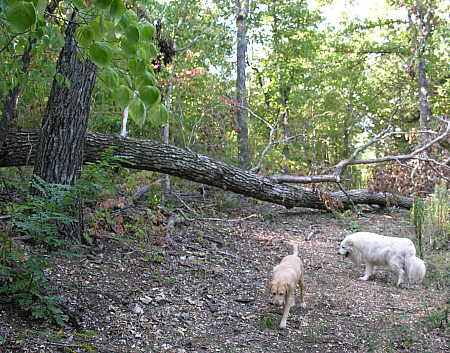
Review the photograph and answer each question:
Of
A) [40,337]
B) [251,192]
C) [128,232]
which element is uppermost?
[251,192]

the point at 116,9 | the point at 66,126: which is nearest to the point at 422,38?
the point at 66,126

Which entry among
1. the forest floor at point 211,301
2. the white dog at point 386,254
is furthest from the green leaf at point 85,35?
the white dog at point 386,254

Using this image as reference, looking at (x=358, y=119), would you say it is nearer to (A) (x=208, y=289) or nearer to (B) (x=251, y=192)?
(B) (x=251, y=192)

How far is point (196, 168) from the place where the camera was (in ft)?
27.7

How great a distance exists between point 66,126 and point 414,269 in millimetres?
5354

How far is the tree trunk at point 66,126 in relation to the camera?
5328 mm

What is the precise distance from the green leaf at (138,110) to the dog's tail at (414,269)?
609 cm

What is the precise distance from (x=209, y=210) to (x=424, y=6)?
35.4ft

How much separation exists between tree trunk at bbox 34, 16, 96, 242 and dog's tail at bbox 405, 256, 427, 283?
481 centimetres

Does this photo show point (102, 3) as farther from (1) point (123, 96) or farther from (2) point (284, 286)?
(2) point (284, 286)

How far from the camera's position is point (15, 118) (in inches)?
280

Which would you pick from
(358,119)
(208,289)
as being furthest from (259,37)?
(208,289)

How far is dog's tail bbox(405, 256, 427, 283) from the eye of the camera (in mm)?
6551

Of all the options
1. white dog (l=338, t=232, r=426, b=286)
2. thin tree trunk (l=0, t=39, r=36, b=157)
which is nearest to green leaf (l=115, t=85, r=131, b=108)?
thin tree trunk (l=0, t=39, r=36, b=157)
